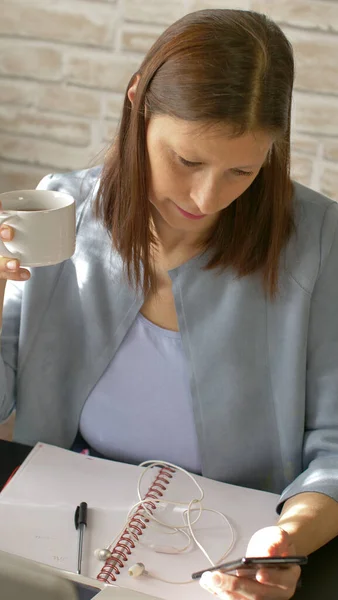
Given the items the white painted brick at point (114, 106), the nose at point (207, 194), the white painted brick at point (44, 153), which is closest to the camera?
the nose at point (207, 194)

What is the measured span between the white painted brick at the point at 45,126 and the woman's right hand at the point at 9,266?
3.65 ft

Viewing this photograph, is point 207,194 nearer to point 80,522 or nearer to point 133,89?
point 133,89

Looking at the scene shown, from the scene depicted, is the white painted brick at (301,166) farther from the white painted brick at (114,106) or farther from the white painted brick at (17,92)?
the white painted brick at (17,92)

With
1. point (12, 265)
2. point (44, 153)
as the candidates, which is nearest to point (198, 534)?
point (12, 265)

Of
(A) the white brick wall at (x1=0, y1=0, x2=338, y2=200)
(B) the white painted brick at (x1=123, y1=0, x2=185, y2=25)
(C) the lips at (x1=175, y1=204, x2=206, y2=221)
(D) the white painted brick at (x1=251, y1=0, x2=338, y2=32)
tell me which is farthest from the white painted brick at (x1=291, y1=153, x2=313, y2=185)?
(C) the lips at (x1=175, y1=204, x2=206, y2=221)

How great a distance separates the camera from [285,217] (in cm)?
127

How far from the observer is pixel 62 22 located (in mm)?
2016

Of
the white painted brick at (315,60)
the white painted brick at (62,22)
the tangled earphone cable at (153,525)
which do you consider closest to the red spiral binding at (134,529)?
the tangled earphone cable at (153,525)

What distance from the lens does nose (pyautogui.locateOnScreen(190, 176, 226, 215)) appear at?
109cm

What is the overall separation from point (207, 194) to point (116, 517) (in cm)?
45

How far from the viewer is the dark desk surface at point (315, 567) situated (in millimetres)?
989

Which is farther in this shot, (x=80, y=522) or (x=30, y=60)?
(x=30, y=60)

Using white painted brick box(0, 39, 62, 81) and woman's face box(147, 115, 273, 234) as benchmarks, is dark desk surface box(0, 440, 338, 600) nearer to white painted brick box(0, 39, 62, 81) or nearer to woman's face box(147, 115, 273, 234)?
woman's face box(147, 115, 273, 234)

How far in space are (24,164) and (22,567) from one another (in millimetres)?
1707
